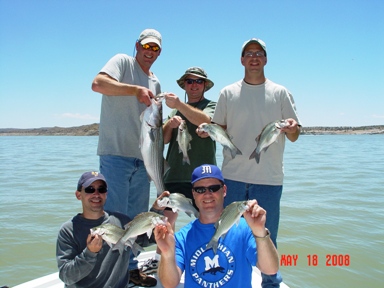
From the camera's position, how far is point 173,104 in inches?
183

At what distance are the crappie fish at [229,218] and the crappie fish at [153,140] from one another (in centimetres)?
142

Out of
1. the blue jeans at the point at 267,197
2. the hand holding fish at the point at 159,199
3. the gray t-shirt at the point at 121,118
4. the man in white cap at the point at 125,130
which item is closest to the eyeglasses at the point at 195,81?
the man in white cap at the point at 125,130

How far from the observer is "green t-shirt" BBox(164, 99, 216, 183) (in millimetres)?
5105

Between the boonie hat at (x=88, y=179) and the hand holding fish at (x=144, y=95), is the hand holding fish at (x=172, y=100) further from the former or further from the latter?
the boonie hat at (x=88, y=179)

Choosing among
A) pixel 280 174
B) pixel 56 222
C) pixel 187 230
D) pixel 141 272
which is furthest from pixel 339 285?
pixel 56 222

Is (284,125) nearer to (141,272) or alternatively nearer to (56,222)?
(141,272)

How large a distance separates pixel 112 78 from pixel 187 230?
2.34 metres

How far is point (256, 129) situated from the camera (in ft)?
15.5

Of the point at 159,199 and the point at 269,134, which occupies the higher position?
the point at 269,134

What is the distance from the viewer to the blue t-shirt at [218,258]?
329 centimetres

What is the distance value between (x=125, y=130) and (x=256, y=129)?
5.84 ft

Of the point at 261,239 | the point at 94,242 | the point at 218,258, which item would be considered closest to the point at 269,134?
the point at 261,239

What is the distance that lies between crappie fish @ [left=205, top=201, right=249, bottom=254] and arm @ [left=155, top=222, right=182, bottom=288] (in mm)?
353

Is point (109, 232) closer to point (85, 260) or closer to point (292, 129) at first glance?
point (85, 260)
